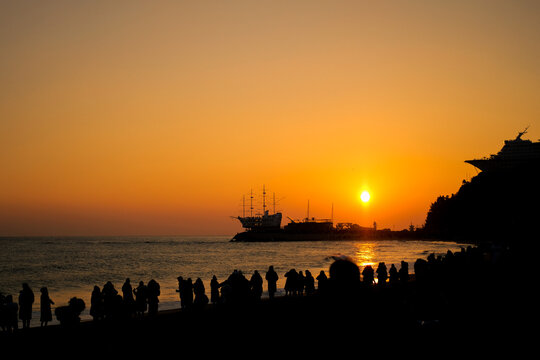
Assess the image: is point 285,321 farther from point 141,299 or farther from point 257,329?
point 141,299

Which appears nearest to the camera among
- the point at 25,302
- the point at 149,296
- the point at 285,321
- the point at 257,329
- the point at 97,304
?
the point at 257,329

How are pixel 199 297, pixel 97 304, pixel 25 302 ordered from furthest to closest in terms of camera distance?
1. pixel 199 297
2. pixel 97 304
3. pixel 25 302

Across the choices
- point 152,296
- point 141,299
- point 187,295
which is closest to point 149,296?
point 152,296

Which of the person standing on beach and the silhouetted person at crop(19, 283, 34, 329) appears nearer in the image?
the silhouetted person at crop(19, 283, 34, 329)

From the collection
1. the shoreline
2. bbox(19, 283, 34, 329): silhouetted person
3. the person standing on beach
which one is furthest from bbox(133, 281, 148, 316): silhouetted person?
bbox(19, 283, 34, 329): silhouetted person

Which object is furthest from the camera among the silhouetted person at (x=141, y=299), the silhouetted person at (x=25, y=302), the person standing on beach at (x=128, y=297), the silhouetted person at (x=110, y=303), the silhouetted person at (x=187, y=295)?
the silhouetted person at (x=187, y=295)

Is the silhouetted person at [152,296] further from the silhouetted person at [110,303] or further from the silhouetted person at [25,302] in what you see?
the silhouetted person at [25,302]

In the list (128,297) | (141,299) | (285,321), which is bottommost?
(285,321)

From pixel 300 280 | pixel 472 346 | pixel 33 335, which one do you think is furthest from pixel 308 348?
pixel 300 280

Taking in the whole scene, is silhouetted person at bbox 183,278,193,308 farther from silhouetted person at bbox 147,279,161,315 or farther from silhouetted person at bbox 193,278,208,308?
silhouetted person at bbox 147,279,161,315

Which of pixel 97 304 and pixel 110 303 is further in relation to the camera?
pixel 97 304

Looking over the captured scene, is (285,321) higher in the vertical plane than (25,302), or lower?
lower

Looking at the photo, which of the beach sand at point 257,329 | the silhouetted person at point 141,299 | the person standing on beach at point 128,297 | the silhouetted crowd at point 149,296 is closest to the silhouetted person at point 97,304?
the silhouetted crowd at point 149,296

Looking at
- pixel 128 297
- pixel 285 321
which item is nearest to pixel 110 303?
pixel 128 297
